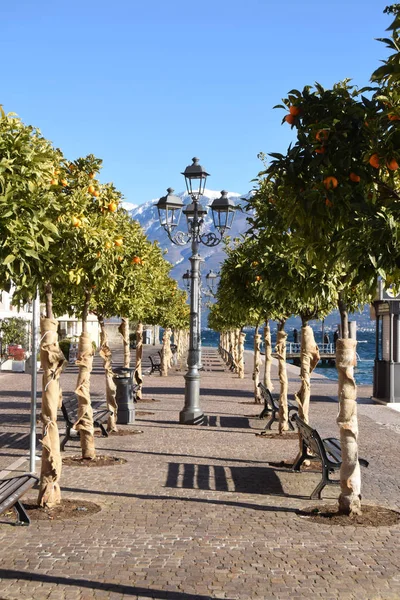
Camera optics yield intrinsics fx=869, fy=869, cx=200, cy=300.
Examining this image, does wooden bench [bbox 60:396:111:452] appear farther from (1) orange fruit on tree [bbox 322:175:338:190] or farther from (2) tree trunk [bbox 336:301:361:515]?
(1) orange fruit on tree [bbox 322:175:338:190]

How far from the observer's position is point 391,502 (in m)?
10.8

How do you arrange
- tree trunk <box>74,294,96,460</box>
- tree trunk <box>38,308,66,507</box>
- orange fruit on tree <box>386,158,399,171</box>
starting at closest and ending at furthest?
1. orange fruit on tree <box>386,158,399,171</box>
2. tree trunk <box>38,308,66,507</box>
3. tree trunk <box>74,294,96,460</box>

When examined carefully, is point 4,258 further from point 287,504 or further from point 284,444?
point 284,444

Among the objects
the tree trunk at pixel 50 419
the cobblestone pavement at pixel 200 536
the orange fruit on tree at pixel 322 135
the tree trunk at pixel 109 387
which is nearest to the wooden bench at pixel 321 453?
the cobblestone pavement at pixel 200 536

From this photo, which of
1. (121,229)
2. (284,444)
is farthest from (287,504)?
(121,229)

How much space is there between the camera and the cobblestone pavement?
710 centimetres

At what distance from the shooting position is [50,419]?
34.0ft

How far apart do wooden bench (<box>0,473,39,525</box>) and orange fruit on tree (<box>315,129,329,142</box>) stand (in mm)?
4543

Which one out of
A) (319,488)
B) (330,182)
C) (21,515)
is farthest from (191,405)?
(330,182)

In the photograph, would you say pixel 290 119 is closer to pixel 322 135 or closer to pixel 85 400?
pixel 322 135

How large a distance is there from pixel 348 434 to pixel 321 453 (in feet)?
2.32

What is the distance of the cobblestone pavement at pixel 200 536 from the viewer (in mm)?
7102

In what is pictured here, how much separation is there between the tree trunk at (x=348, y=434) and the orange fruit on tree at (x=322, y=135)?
3.46 metres

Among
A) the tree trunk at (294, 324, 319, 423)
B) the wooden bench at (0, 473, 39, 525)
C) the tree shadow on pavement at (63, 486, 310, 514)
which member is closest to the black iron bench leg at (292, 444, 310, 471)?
the tree trunk at (294, 324, 319, 423)
